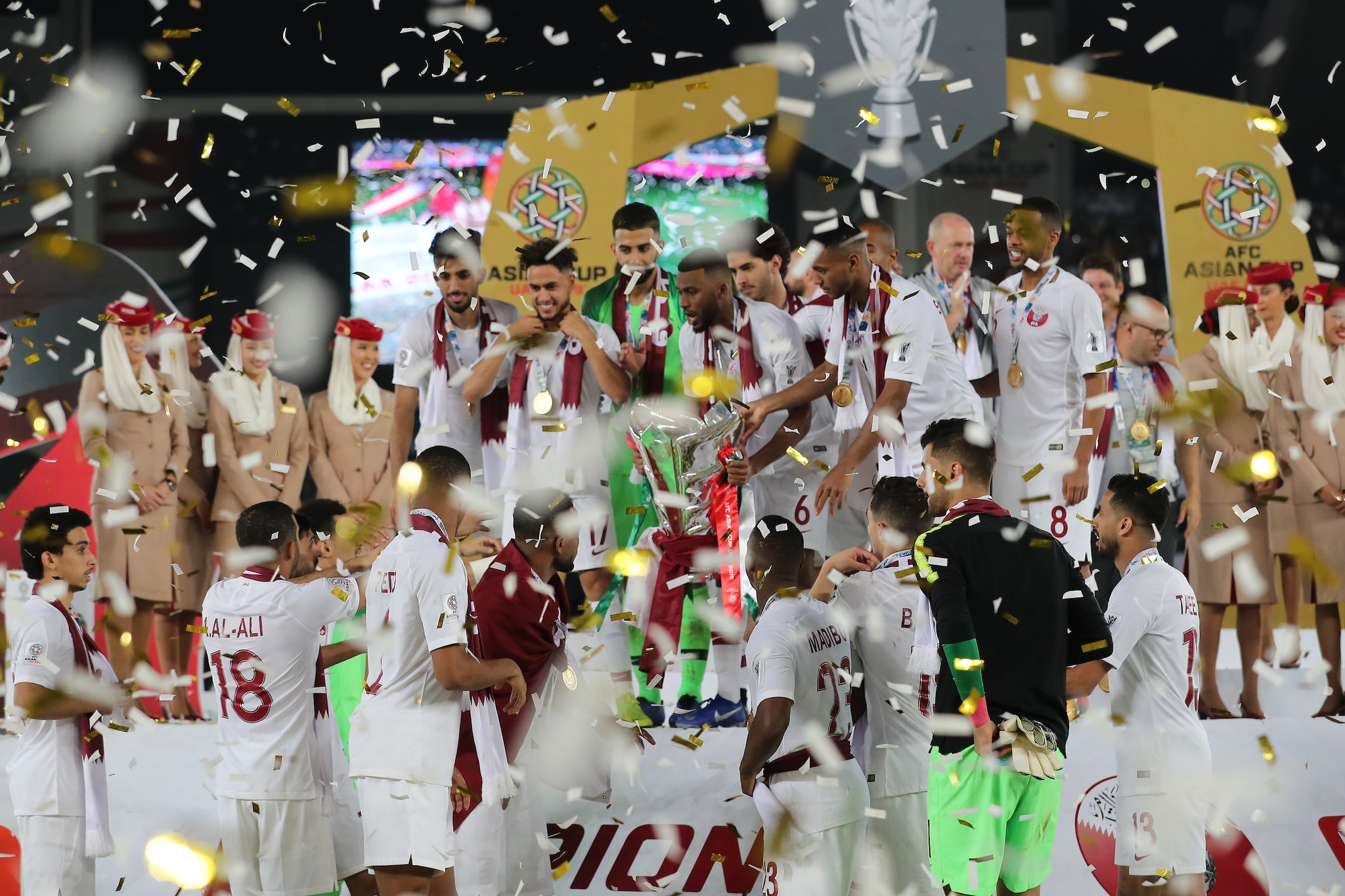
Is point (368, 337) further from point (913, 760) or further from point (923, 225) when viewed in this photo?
point (913, 760)

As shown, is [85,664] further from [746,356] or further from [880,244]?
[880,244]

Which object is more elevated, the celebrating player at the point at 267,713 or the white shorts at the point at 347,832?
the celebrating player at the point at 267,713

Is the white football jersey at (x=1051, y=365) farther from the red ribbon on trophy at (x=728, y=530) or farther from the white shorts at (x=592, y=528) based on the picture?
the white shorts at (x=592, y=528)

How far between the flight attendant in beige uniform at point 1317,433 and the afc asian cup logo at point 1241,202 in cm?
267

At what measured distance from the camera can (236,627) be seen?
4348 millimetres

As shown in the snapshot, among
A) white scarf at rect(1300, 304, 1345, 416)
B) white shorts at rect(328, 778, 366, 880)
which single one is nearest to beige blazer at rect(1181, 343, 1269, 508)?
white scarf at rect(1300, 304, 1345, 416)

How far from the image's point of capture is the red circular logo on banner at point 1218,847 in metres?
4.86

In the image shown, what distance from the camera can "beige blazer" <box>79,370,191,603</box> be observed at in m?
6.50

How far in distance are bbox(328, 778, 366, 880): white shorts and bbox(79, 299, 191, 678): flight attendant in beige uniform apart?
2212 millimetres

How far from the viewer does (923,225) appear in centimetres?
870

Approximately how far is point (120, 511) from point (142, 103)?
363 cm

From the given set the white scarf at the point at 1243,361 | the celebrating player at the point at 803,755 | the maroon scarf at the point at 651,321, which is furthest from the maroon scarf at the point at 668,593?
the white scarf at the point at 1243,361

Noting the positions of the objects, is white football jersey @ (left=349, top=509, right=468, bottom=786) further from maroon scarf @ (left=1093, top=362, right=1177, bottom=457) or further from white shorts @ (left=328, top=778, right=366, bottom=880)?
maroon scarf @ (left=1093, top=362, right=1177, bottom=457)

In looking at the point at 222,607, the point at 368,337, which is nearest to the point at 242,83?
the point at 368,337
